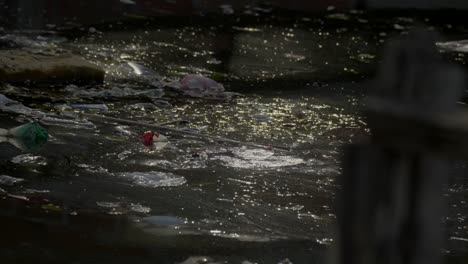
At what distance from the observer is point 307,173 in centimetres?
592

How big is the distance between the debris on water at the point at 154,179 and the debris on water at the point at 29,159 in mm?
419

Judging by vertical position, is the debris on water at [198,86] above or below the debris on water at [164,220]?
below

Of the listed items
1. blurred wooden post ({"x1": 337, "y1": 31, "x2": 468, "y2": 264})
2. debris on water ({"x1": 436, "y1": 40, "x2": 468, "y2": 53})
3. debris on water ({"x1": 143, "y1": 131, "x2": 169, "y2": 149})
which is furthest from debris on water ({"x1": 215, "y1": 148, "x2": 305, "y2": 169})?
debris on water ({"x1": 436, "y1": 40, "x2": 468, "y2": 53})

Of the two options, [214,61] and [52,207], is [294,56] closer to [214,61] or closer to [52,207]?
[214,61]

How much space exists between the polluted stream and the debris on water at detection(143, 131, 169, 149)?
0.01 m

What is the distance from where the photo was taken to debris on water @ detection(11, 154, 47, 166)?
561 centimetres

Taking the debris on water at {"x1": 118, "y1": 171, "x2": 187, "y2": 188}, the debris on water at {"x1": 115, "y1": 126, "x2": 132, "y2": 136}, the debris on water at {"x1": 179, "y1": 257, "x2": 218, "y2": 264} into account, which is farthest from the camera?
the debris on water at {"x1": 115, "y1": 126, "x2": 132, "y2": 136}

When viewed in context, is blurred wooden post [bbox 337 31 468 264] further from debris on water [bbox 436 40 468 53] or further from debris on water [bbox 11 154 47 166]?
debris on water [bbox 436 40 468 53]

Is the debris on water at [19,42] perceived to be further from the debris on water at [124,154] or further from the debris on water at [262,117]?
the debris on water at [124,154]

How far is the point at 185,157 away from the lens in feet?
19.7

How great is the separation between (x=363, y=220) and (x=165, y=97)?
17.4 feet

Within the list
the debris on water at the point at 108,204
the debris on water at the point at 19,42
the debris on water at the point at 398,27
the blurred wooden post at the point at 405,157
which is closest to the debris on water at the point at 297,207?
the debris on water at the point at 108,204

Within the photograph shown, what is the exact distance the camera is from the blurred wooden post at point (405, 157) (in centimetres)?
215

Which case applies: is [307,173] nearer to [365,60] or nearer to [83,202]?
[83,202]
